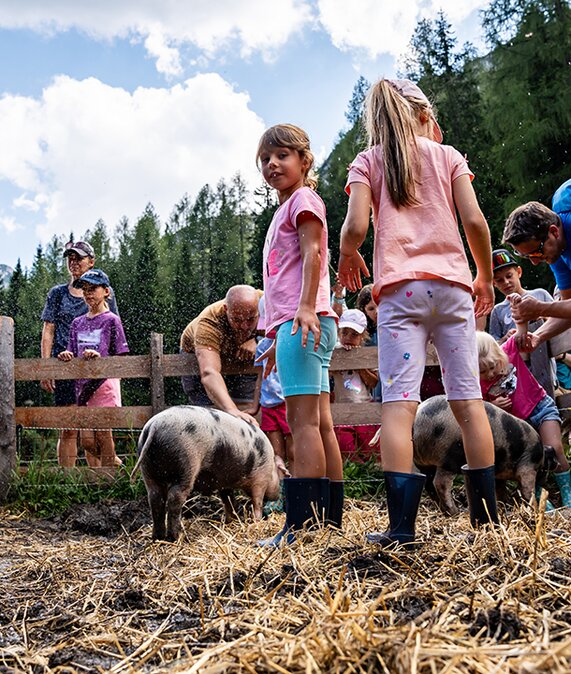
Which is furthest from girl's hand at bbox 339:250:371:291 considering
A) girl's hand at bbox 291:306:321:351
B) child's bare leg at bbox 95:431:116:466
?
child's bare leg at bbox 95:431:116:466

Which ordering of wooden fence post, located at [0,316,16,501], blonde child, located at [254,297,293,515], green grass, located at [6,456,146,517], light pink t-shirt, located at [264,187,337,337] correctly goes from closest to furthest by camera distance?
light pink t-shirt, located at [264,187,337,337] < blonde child, located at [254,297,293,515] < green grass, located at [6,456,146,517] < wooden fence post, located at [0,316,16,501]

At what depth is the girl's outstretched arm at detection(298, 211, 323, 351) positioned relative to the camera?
298 cm

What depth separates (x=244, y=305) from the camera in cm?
540

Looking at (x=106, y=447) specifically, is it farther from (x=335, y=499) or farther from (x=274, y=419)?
(x=335, y=499)

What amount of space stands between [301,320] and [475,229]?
79 cm

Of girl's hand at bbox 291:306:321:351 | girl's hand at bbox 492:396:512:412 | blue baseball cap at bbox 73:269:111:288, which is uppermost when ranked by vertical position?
blue baseball cap at bbox 73:269:111:288

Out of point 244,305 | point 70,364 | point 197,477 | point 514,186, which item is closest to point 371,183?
point 197,477

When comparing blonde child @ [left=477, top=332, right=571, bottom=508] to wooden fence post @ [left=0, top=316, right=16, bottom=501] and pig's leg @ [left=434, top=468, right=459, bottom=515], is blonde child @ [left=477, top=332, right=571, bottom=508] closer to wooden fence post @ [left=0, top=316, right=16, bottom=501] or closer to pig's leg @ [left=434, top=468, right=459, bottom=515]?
pig's leg @ [left=434, top=468, right=459, bottom=515]

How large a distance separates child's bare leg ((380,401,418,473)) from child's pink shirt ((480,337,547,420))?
2.15 meters

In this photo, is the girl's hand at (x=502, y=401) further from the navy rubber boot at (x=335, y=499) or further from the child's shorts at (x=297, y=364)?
the child's shorts at (x=297, y=364)

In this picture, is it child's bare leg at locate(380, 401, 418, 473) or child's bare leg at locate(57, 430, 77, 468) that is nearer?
child's bare leg at locate(380, 401, 418, 473)

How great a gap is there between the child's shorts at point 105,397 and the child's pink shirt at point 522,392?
3423mm

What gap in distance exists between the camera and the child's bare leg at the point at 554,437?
4.80 metres

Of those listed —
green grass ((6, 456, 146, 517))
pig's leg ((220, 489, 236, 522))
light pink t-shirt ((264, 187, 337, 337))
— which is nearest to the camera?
light pink t-shirt ((264, 187, 337, 337))
